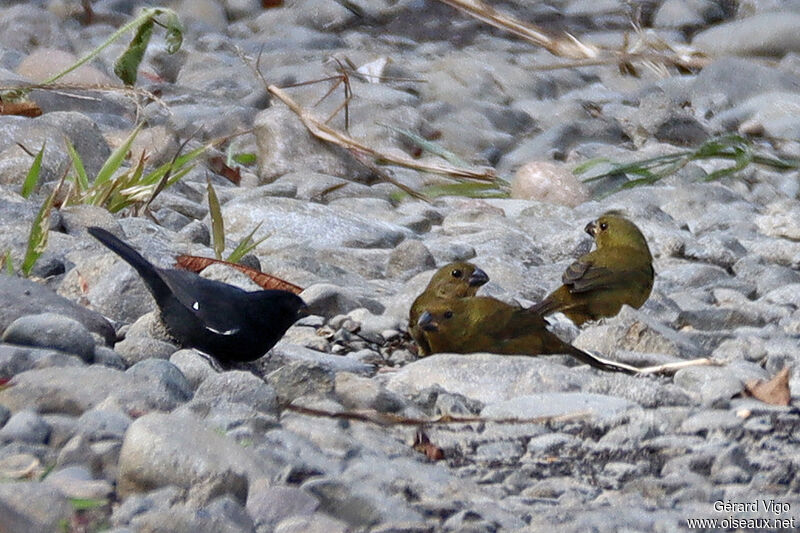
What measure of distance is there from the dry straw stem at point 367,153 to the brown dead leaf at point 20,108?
3.83 feet

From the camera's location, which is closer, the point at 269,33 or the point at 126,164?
the point at 126,164

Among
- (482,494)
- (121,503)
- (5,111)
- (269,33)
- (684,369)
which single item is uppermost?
(121,503)

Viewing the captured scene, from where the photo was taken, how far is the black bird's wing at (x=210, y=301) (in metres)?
3.08

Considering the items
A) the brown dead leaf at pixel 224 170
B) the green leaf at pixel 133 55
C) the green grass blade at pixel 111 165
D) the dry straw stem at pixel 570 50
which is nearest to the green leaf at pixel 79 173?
the green grass blade at pixel 111 165

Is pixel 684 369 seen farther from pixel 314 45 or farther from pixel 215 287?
pixel 314 45

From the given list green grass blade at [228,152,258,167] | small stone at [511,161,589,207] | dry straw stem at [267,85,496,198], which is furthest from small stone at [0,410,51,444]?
green grass blade at [228,152,258,167]

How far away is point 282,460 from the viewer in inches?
89.0

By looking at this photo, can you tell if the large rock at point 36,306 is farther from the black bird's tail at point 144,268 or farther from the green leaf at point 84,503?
the green leaf at point 84,503

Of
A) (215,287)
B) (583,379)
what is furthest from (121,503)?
(583,379)

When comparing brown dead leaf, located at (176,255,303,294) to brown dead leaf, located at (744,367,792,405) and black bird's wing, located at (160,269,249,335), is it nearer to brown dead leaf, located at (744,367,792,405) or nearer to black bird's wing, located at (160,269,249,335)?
black bird's wing, located at (160,269,249,335)

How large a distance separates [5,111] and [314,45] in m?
4.06

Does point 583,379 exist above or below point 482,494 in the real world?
below

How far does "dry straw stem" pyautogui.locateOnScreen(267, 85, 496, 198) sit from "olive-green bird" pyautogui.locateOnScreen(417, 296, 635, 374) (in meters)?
2.32

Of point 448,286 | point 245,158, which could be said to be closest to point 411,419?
point 448,286
